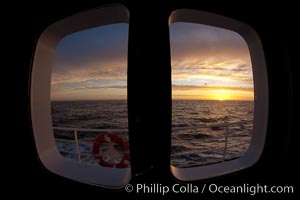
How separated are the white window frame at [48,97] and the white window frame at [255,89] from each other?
0.39 m

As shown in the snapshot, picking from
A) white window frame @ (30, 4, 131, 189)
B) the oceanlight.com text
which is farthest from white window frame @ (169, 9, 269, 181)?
white window frame @ (30, 4, 131, 189)

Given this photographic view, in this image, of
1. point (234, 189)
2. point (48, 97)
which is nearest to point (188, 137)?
point (234, 189)

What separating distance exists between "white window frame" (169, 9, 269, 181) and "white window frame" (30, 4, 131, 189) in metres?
0.39

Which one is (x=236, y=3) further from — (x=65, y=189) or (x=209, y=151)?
(x=209, y=151)

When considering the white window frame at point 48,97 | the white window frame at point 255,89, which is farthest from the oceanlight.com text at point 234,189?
the white window frame at point 48,97

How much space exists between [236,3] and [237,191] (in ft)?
3.95

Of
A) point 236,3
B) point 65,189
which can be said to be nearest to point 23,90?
point 65,189

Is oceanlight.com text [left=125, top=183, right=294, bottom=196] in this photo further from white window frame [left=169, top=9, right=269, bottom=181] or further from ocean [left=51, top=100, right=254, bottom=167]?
ocean [left=51, top=100, right=254, bottom=167]

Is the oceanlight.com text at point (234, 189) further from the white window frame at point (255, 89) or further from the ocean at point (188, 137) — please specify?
the ocean at point (188, 137)

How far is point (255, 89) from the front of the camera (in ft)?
3.79

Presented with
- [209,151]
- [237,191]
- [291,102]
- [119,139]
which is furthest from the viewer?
[209,151]

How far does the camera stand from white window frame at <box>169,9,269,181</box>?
106cm

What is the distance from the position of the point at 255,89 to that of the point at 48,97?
154 cm

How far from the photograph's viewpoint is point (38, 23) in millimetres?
1128
